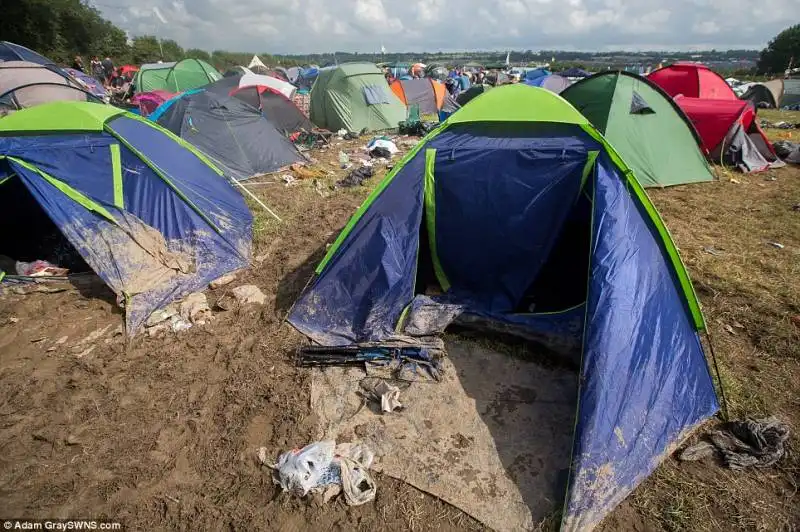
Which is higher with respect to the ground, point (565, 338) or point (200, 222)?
point (200, 222)

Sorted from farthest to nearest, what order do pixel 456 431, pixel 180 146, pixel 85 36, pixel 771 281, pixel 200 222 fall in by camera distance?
pixel 85 36
pixel 180 146
pixel 200 222
pixel 771 281
pixel 456 431

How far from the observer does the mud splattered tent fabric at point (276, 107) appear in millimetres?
12648

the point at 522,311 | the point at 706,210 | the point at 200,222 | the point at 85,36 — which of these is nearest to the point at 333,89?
the point at 200,222

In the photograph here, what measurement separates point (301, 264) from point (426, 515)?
3.96m

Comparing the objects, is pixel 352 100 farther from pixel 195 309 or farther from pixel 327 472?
pixel 327 472

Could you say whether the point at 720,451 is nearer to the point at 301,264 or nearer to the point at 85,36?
the point at 301,264

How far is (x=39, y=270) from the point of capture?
5668 mm

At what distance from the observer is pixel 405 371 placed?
13.5ft

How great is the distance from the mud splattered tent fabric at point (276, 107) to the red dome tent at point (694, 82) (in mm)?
10486

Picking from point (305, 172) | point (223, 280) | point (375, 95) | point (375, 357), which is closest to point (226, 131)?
point (305, 172)

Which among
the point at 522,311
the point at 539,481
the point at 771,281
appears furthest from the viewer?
the point at 771,281

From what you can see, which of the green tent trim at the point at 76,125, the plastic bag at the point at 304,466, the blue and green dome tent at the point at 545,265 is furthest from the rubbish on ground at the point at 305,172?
the plastic bag at the point at 304,466

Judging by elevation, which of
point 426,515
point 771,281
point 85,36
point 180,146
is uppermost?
point 85,36

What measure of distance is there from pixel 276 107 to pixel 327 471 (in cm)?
1247
